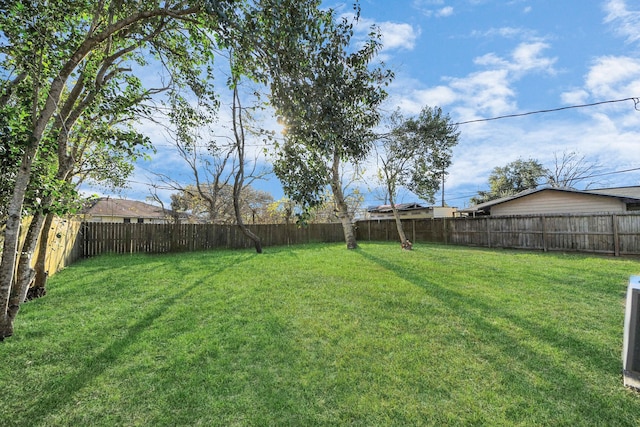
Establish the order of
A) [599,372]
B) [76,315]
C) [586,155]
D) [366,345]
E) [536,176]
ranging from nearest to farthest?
1. [599,372]
2. [366,345]
3. [76,315]
4. [586,155]
5. [536,176]

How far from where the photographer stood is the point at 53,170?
3268 mm

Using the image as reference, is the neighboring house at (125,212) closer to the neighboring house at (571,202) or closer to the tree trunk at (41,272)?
the tree trunk at (41,272)

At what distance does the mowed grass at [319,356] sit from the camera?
1810mm

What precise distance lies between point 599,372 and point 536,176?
27853 mm

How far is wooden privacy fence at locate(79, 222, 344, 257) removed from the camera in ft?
29.5

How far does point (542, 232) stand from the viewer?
33.7 ft

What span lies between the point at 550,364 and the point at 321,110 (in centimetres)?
302

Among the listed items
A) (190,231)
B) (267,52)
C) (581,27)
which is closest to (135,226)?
(190,231)

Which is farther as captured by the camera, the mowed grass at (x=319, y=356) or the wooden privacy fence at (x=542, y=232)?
the wooden privacy fence at (x=542, y=232)

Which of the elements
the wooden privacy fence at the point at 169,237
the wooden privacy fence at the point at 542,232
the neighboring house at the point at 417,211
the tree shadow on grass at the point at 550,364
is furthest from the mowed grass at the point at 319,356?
the neighboring house at the point at 417,211

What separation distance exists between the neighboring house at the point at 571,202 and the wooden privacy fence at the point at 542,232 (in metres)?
2.32

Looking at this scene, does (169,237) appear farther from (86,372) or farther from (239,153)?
(86,372)

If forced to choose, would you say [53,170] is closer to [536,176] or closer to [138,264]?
[138,264]

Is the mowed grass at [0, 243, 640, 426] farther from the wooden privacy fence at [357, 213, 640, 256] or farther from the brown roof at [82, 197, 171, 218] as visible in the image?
the brown roof at [82, 197, 171, 218]
